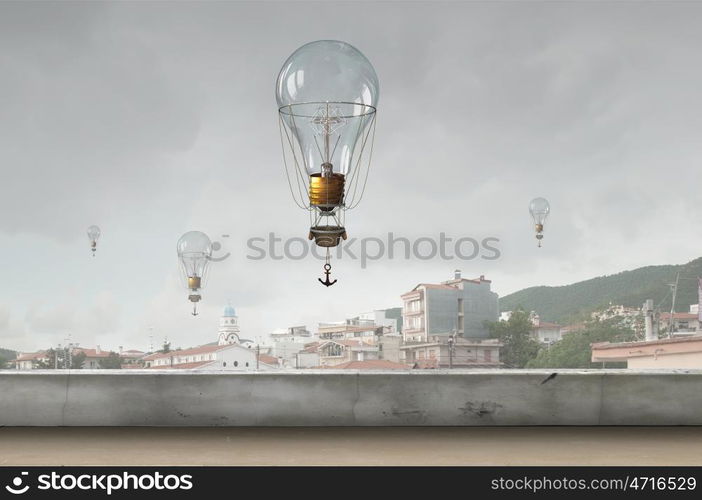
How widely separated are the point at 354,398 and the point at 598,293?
170ft

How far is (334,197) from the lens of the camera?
2.83 metres

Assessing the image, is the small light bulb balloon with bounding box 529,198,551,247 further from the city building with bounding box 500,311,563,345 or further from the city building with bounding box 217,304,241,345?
the city building with bounding box 500,311,563,345

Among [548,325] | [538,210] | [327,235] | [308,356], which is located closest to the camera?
[327,235]

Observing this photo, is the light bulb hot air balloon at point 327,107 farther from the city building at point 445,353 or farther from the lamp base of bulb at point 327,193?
the city building at point 445,353

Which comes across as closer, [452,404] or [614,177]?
[452,404]

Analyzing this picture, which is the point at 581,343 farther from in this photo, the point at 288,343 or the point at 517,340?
the point at 288,343

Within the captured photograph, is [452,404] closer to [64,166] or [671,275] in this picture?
[671,275]

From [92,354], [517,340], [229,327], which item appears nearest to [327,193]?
[92,354]

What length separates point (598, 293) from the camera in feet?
172

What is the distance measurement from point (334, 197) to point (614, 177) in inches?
2385

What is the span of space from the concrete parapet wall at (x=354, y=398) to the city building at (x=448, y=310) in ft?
132

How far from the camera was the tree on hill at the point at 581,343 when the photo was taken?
164ft

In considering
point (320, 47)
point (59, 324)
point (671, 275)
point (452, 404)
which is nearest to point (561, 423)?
point (452, 404)

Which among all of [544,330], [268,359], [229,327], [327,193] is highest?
[229,327]
